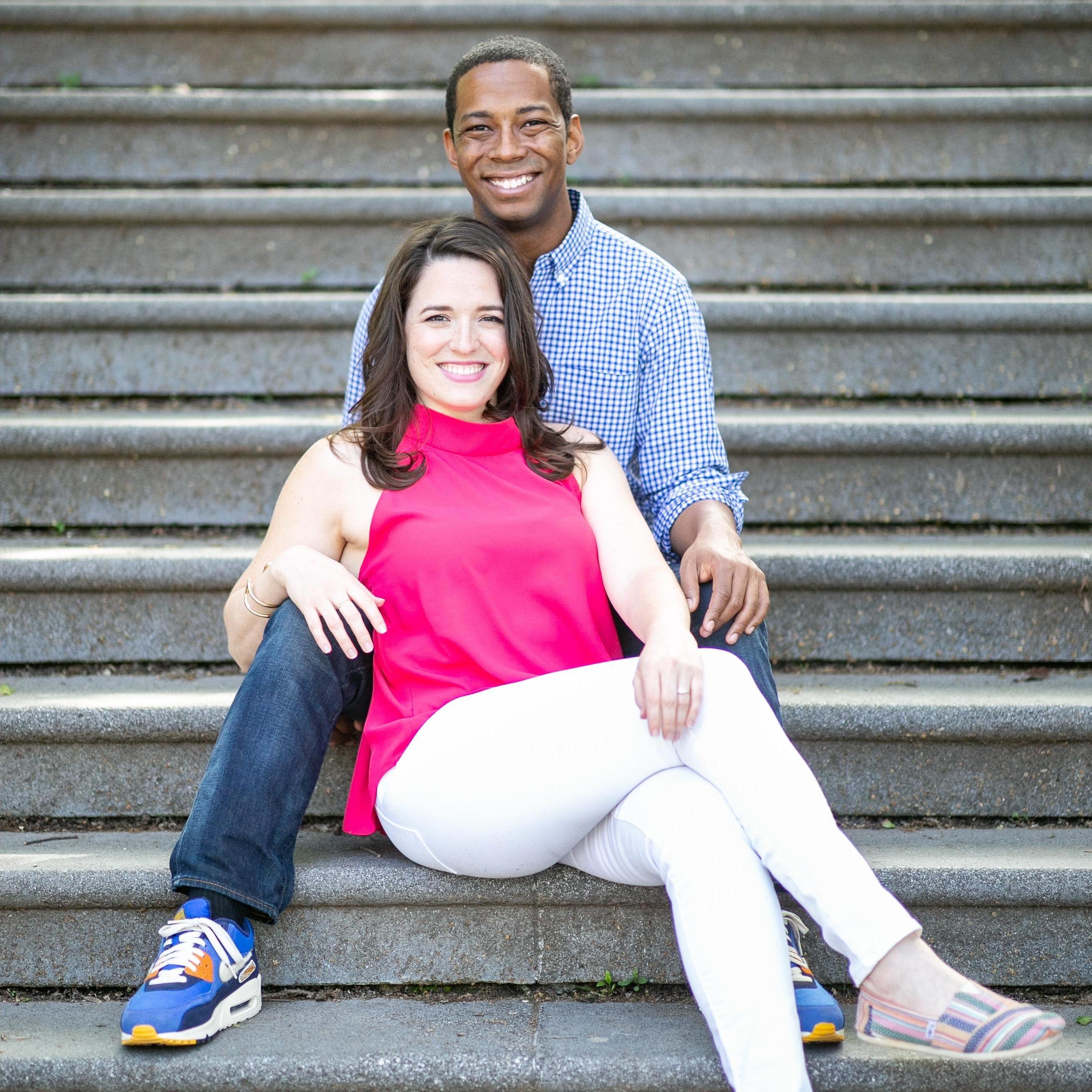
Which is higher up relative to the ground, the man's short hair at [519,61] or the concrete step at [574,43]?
the concrete step at [574,43]

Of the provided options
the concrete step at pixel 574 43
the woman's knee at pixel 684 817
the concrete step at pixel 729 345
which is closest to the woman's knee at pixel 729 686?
the woman's knee at pixel 684 817

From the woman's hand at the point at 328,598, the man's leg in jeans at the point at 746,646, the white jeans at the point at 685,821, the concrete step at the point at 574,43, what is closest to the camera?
the white jeans at the point at 685,821

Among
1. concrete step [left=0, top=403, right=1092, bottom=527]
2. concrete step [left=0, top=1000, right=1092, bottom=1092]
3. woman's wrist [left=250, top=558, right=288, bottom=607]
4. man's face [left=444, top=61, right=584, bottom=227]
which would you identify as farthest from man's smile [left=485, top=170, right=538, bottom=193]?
concrete step [left=0, top=1000, right=1092, bottom=1092]

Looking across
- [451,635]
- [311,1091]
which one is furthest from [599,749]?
[311,1091]

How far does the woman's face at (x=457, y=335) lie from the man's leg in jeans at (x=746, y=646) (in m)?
0.45

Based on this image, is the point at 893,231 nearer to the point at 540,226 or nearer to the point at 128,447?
the point at 540,226

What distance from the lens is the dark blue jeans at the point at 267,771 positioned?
157 centimetres

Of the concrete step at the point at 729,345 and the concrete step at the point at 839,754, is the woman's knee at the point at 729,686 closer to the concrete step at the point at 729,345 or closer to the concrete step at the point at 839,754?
the concrete step at the point at 839,754

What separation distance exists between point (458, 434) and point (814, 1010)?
0.94 metres

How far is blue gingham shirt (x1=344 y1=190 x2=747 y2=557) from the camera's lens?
204cm

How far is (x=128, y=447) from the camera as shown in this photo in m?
2.35

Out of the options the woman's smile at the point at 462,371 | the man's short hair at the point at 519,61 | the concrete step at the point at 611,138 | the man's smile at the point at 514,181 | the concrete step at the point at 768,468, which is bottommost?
the concrete step at the point at 768,468

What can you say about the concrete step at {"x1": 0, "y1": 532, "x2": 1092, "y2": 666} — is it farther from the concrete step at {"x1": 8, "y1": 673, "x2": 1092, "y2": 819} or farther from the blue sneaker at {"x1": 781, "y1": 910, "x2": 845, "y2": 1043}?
the blue sneaker at {"x1": 781, "y1": 910, "x2": 845, "y2": 1043}

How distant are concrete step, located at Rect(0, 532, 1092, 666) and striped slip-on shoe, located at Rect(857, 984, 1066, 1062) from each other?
0.86 m
